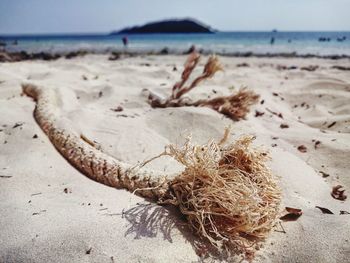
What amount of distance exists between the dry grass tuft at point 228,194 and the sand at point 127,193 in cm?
10

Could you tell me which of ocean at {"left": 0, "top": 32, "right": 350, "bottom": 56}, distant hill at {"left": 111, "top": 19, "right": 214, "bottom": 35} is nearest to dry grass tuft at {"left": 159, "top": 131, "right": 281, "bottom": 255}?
ocean at {"left": 0, "top": 32, "right": 350, "bottom": 56}

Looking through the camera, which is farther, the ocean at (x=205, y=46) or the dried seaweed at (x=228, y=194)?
the ocean at (x=205, y=46)

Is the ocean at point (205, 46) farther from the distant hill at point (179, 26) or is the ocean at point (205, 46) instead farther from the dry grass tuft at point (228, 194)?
the distant hill at point (179, 26)

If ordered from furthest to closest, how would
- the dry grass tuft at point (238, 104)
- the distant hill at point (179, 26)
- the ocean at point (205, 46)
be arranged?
the distant hill at point (179, 26) → the ocean at point (205, 46) → the dry grass tuft at point (238, 104)

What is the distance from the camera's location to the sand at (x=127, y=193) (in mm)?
→ 1441

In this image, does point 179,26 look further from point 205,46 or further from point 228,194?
point 228,194

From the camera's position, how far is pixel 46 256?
1.37m

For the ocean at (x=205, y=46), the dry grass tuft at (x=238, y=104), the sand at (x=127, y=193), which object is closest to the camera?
the sand at (x=127, y=193)

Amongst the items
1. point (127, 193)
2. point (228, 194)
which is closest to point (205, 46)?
point (127, 193)

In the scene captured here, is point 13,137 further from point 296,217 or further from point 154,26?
point 154,26

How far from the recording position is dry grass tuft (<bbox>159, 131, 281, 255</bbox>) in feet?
4.86

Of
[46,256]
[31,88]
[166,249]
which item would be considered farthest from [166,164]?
[31,88]

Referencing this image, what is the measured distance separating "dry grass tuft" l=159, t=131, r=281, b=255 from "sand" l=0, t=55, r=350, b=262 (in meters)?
0.10

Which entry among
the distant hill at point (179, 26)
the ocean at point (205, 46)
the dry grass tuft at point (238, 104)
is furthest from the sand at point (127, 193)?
the distant hill at point (179, 26)
